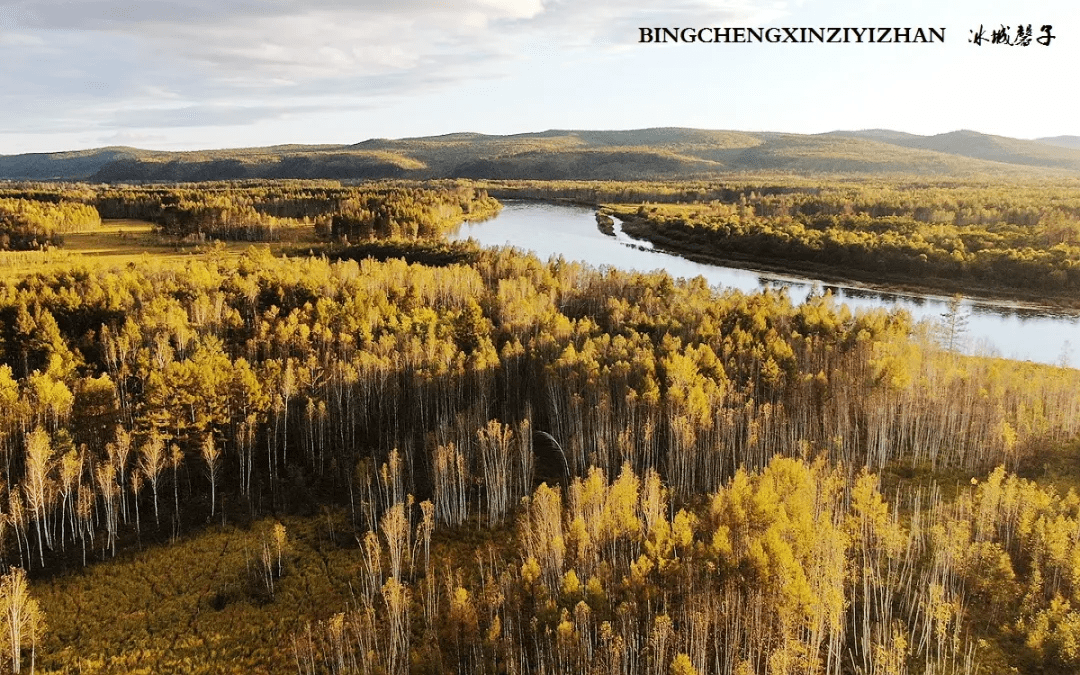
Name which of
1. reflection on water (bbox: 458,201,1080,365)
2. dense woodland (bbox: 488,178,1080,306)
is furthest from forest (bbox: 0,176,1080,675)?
dense woodland (bbox: 488,178,1080,306)

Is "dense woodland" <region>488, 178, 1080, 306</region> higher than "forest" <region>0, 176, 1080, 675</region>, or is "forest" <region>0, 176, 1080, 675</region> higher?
"dense woodland" <region>488, 178, 1080, 306</region>

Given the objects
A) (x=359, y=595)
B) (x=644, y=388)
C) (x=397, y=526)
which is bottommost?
(x=359, y=595)

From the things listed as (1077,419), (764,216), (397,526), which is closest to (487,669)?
(397,526)

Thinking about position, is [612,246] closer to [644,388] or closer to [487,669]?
[644,388]

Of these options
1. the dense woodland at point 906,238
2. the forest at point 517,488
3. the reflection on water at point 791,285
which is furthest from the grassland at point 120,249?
the dense woodland at point 906,238

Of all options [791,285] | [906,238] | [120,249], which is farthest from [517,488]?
[906,238]

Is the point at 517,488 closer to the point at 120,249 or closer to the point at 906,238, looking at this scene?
the point at 120,249

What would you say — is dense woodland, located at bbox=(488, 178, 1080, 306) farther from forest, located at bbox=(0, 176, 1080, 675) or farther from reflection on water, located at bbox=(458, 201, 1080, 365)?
forest, located at bbox=(0, 176, 1080, 675)
